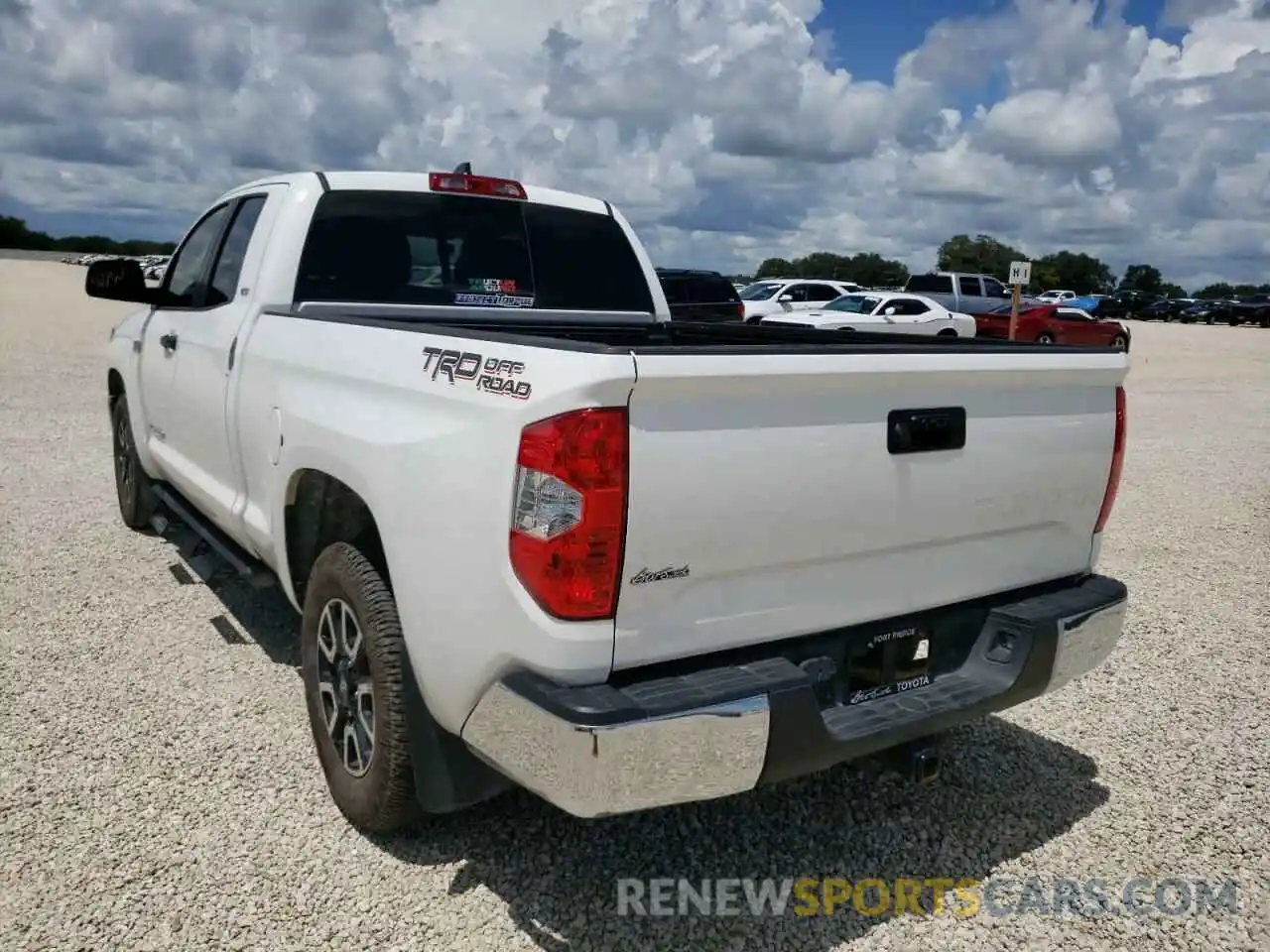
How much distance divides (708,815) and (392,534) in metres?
1.47

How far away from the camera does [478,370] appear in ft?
8.46

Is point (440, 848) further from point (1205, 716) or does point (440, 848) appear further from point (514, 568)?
point (1205, 716)

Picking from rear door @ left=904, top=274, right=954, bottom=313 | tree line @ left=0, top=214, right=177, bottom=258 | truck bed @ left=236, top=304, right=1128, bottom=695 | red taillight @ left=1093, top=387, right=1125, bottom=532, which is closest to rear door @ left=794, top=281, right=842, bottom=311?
rear door @ left=904, top=274, right=954, bottom=313

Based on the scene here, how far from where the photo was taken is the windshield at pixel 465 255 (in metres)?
4.23

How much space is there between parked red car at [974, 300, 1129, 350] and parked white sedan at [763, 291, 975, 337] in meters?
2.03

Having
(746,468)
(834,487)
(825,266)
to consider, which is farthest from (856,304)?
(825,266)

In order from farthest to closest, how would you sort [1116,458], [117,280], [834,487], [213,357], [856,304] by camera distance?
[856,304], [117,280], [213,357], [1116,458], [834,487]

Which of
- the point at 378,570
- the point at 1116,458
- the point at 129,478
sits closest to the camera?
the point at 378,570

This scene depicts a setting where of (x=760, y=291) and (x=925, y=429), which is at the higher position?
(x=925, y=429)

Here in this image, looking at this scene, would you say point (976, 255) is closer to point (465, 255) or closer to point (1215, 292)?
point (1215, 292)

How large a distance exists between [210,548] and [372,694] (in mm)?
2065

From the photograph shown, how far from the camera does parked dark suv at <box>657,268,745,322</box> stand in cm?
1877

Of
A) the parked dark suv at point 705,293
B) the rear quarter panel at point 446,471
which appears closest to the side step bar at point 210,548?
the rear quarter panel at point 446,471

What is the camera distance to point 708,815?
137 inches
